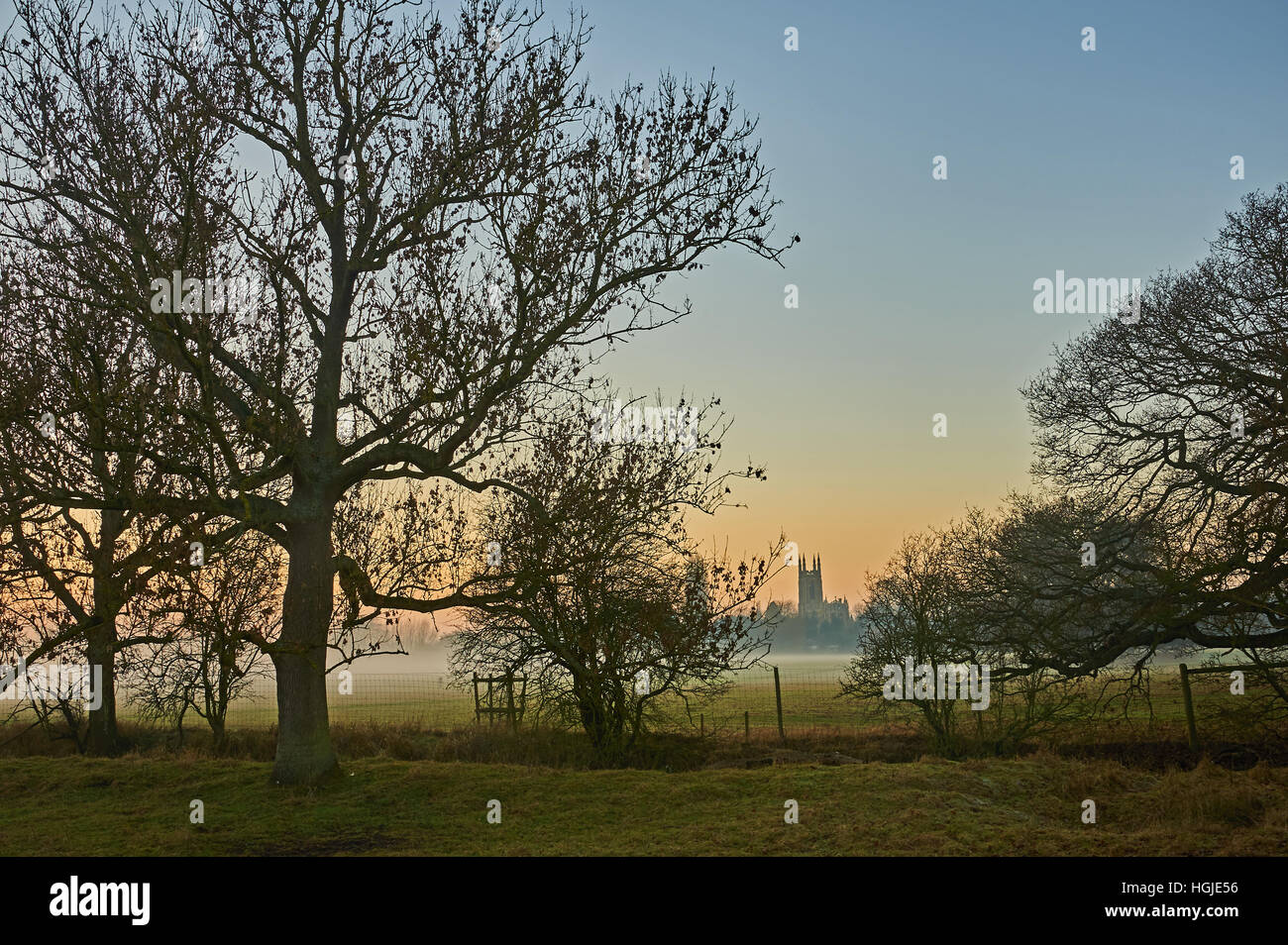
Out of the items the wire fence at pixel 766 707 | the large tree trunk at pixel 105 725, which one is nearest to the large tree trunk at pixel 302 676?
the wire fence at pixel 766 707

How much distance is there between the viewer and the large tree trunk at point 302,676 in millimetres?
13188

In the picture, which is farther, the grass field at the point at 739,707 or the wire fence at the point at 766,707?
the grass field at the point at 739,707

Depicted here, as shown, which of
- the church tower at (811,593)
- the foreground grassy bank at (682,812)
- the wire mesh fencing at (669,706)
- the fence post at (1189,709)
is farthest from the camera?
the church tower at (811,593)

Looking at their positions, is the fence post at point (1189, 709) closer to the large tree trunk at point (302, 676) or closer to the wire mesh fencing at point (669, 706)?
the wire mesh fencing at point (669, 706)

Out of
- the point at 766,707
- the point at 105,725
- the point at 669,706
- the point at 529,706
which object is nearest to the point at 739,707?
the point at 766,707

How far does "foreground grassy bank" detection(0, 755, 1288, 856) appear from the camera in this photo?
9.59 meters

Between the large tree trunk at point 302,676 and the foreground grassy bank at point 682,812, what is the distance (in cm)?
38

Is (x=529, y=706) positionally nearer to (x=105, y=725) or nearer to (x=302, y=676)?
(x=302, y=676)

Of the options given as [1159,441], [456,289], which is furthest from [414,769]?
[1159,441]

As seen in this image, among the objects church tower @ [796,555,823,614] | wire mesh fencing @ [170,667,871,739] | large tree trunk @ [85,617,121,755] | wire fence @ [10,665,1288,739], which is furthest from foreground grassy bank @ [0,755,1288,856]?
church tower @ [796,555,823,614]

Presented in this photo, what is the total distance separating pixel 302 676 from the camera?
13.4 meters

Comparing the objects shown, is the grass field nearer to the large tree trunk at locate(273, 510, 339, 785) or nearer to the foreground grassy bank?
the foreground grassy bank

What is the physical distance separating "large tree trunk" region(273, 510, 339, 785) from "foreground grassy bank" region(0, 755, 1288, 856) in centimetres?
38

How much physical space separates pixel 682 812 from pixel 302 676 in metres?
5.61
